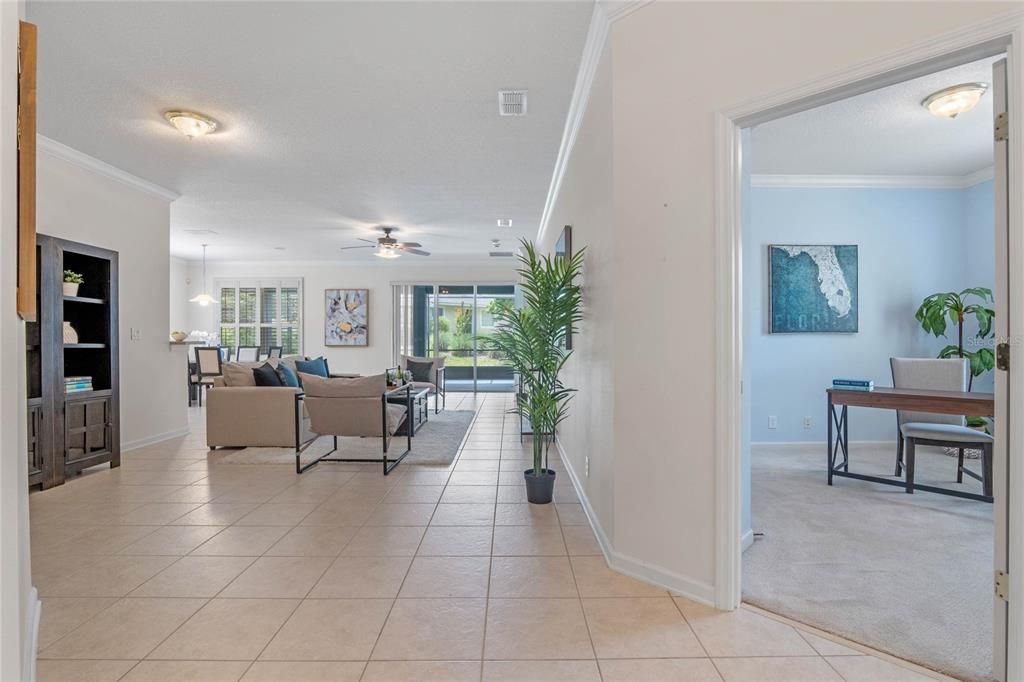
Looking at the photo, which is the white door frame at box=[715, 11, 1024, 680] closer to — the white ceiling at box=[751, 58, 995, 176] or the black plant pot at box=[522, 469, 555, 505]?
the black plant pot at box=[522, 469, 555, 505]

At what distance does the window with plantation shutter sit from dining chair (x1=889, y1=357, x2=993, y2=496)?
985cm

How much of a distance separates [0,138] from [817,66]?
2.38 metres

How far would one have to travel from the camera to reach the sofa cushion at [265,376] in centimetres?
516

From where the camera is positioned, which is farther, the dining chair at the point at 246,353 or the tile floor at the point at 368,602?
the dining chair at the point at 246,353

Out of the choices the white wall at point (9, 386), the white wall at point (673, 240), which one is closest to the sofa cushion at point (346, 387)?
the white wall at point (673, 240)

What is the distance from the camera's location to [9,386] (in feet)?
3.03

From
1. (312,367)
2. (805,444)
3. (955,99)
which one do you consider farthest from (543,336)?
(312,367)

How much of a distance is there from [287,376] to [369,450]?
1.25m

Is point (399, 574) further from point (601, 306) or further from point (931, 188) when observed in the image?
point (931, 188)

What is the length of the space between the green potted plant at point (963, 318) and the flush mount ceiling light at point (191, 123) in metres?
6.25

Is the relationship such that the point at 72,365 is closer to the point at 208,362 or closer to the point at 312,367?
the point at 312,367

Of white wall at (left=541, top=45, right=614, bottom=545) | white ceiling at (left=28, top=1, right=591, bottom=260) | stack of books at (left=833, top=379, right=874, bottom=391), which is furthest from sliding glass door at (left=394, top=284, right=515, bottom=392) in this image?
stack of books at (left=833, top=379, right=874, bottom=391)

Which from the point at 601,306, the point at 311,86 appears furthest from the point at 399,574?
the point at 311,86

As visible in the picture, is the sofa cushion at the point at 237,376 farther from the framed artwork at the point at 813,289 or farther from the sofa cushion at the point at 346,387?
the framed artwork at the point at 813,289
